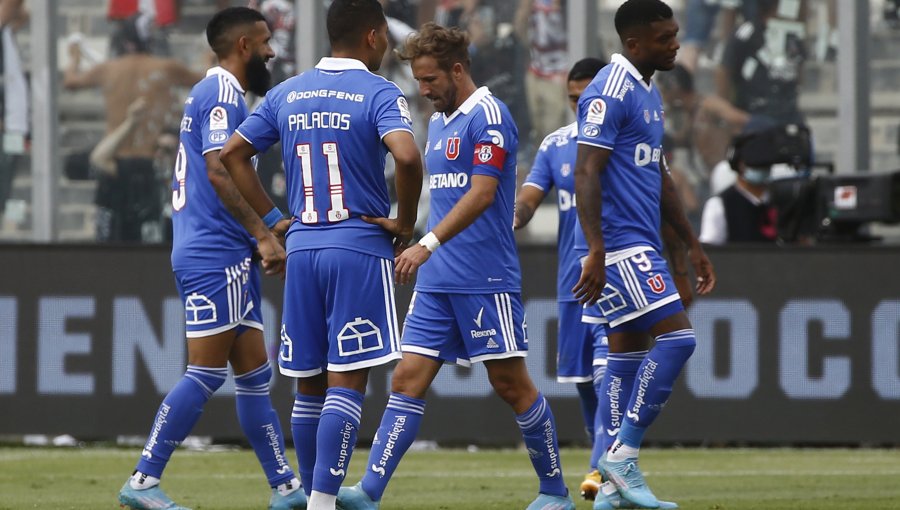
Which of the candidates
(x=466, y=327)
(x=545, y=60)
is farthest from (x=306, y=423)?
(x=545, y=60)

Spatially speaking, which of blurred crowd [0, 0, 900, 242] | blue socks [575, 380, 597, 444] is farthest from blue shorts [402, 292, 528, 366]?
blurred crowd [0, 0, 900, 242]

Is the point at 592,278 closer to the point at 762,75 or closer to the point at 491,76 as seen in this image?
the point at 491,76

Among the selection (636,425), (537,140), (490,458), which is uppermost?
(537,140)

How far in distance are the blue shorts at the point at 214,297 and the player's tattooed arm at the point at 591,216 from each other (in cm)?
164

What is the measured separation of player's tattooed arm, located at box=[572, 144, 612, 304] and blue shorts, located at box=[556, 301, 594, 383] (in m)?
1.82

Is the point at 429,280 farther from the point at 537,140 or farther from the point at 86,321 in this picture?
Answer: the point at 537,140

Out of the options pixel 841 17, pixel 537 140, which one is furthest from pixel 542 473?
pixel 841 17

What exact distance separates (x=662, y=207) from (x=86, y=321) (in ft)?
18.6

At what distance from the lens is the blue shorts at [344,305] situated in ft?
21.5

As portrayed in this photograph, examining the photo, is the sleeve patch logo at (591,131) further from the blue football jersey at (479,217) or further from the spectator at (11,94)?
the spectator at (11,94)

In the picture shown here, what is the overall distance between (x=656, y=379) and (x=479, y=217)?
123 cm

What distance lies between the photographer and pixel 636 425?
7789mm

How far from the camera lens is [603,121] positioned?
7.69 metres

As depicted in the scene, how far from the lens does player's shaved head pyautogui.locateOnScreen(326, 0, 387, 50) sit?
21.9 ft
